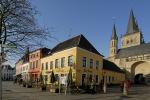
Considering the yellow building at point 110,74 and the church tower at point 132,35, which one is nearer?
the yellow building at point 110,74

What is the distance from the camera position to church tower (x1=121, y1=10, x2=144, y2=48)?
4109 inches

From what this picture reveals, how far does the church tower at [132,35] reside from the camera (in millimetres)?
104375

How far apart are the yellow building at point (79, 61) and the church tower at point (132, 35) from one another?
62.2m

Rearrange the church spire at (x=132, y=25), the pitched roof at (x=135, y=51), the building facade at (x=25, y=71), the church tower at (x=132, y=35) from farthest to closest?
the church spire at (x=132, y=25)
the church tower at (x=132, y=35)
the pitched roof at (x=135, y=51)
the building facade at (x=25, y=71)

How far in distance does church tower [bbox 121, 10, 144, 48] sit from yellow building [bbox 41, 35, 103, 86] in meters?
62.2

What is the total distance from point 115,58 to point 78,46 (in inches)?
2268

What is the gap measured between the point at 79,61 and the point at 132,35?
70628 millimetres

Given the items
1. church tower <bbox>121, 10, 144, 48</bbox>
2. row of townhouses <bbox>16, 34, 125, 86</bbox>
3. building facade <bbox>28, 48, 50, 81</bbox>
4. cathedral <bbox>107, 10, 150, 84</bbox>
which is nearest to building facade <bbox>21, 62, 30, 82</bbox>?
building facade <bbox>28, 48, 50, 81</bbox>

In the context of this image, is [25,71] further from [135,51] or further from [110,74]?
[135,51]

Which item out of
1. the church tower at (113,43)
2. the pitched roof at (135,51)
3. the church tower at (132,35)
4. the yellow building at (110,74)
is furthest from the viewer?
the church tower at (113,43)

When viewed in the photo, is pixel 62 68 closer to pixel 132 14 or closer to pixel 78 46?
pixel 78 46

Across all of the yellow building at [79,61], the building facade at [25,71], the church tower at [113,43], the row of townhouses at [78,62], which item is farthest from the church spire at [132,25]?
the yellow building at [79,61]

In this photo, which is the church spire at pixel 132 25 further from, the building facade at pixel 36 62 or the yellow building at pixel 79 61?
the yellow building at pixel 79 61

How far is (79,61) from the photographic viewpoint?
40250 mm
